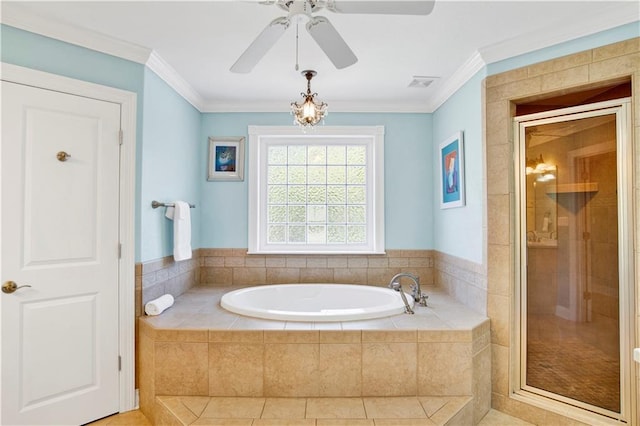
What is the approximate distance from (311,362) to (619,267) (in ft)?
6.01

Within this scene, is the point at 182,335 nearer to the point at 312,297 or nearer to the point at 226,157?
the point at 312,297

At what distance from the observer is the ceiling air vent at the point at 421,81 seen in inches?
112

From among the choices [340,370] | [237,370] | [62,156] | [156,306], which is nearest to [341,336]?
[340,370]

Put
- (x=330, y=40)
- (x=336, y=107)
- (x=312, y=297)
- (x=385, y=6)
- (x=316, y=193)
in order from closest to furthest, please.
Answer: (x=385, y=6), (x=330, y=40), (x=312, y=297), (x=336, y=107), (x=316, y=193)

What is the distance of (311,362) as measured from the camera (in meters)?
2.10

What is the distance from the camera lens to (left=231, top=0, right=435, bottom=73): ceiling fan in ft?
4.50

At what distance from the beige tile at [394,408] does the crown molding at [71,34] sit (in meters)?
2.61

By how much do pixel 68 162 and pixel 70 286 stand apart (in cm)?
73

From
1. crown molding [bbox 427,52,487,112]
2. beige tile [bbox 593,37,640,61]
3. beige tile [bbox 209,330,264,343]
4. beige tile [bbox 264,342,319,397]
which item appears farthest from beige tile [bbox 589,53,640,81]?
beige tile [bbox 209,330,264,343]

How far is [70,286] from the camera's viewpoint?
82.0 inches

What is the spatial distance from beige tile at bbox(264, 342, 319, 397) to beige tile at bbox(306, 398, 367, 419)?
77 millimetres

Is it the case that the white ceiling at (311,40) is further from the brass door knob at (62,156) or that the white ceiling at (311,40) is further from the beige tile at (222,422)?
the beige tile at (222,422)

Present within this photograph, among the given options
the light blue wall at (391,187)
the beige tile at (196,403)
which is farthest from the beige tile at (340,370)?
the light blue wall at (391,187)

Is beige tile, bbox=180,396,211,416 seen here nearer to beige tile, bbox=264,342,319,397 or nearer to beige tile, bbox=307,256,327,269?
beige tile, bbox=264,342,319,397
